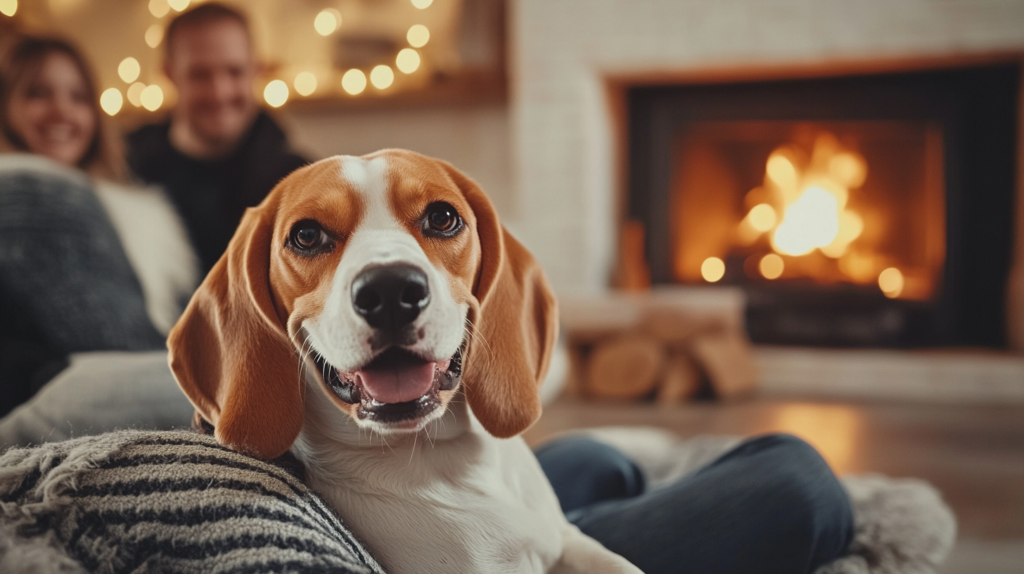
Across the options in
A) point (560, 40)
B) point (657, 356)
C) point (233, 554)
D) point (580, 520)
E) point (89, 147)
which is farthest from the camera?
point (560, 40)

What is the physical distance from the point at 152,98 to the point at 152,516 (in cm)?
437

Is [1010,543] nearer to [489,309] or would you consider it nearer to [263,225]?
[489,309]

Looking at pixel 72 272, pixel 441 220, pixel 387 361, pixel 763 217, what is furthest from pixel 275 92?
pixel 387 361

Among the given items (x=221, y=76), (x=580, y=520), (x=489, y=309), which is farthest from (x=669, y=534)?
(x=221, y=76)

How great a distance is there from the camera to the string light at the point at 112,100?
4434 millimetres

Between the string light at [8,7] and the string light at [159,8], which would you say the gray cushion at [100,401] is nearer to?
the string light at [159,8]

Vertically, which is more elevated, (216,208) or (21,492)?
(216,208)

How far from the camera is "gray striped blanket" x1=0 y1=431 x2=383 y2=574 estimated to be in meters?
0.65

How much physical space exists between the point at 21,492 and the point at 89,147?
154 cm

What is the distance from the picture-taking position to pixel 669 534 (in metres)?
1.04

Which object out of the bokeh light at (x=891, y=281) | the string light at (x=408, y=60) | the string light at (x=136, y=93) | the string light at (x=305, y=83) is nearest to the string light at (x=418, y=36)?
the string light at (x=408, y=60)

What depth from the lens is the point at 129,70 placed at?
445cm

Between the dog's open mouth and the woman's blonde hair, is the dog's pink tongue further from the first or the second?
the woman's blonde hair

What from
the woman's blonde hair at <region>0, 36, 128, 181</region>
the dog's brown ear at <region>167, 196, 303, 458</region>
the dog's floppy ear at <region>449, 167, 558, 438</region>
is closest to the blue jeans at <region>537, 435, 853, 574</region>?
the dog's floppy ear at <region>449, 167, 558, 438</region>
